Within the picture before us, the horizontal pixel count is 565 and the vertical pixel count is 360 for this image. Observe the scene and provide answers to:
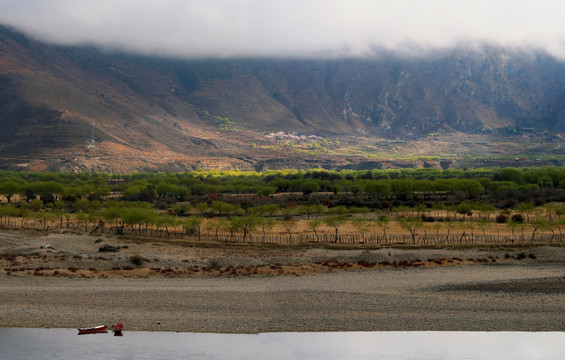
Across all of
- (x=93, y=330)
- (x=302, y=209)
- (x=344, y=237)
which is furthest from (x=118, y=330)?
(x=302, y=209)

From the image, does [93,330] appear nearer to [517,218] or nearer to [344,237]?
[344,237]

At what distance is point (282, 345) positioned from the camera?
33.2 metres

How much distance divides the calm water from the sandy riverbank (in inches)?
26.9

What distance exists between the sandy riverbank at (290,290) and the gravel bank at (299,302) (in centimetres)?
7

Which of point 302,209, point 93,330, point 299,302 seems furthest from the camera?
point 302,209

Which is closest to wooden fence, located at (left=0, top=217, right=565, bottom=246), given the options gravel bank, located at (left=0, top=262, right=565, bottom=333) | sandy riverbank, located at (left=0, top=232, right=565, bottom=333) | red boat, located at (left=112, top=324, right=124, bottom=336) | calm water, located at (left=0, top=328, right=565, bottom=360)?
sandy riverbank, located at (left=0, top=232, right=565, bottom=333)

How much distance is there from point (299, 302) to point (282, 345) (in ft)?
21.2

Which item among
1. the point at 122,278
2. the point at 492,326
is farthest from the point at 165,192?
the point at 492,326

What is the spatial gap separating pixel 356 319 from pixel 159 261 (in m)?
23.0

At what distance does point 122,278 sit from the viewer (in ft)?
152

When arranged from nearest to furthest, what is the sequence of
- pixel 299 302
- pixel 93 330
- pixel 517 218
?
pixel 93 330 → pixel 299 302 → pixel 517 218

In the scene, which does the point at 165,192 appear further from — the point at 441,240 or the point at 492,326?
the point at 492,326

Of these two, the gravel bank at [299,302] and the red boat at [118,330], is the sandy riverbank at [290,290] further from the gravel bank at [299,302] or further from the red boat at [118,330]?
the red boat at [118,330]

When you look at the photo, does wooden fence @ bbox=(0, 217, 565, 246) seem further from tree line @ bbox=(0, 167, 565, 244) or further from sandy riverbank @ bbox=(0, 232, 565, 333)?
sandy riverbank @ bbox=(0, 232, 565, 333)
